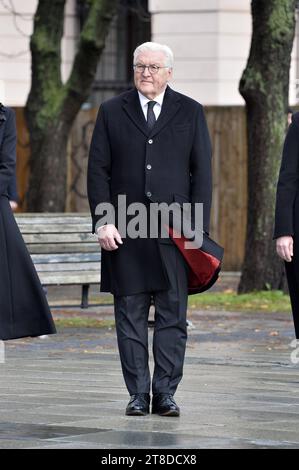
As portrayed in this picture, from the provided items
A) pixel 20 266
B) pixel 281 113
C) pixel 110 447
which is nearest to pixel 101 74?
pixel 281 113

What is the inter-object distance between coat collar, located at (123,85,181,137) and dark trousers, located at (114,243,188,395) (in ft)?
2.08

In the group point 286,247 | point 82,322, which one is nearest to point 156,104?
point 286,247

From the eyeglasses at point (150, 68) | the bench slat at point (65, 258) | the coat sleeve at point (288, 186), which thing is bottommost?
the bench slat at point (65, 258)

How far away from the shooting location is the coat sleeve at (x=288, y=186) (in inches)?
321

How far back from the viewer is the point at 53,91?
20.8 meters

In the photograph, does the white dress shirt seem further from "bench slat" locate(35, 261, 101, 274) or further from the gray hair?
"bench slat" locate(35, 261, 101, 274)

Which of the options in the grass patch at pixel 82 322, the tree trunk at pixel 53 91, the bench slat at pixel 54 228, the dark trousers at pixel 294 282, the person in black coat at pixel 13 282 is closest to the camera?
the dark trousers at pixel 294 282

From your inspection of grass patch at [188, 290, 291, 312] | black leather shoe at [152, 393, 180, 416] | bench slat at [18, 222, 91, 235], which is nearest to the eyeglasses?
black leather shoe at [152, 393, 180, 416]

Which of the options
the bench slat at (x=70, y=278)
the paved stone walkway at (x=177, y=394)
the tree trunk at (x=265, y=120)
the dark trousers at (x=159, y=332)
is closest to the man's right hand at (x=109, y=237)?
the dark trousers at (x=159, y=332)

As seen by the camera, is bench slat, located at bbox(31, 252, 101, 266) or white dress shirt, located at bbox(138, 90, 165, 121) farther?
bench slat, located at bbox(31, 252, 101, 266)

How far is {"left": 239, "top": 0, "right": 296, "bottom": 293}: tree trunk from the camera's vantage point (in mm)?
17000

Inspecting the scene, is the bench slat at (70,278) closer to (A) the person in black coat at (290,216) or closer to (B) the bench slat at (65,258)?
(B) the bench slat at (65,258)

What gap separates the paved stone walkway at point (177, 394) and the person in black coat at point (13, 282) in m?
0.45

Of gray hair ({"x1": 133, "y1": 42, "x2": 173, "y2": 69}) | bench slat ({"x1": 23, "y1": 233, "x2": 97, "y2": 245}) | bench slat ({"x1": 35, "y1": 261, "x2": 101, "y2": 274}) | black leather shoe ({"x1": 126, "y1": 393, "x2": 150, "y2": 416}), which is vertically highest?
gray hair ({"x1": 133, "y1": 42, "x2": 173, "y2": 69})
